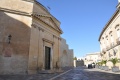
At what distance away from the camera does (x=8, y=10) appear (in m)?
13.2

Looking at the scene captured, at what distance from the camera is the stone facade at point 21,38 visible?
12.5 meters

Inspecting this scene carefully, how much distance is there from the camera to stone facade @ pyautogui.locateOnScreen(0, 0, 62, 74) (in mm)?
12453

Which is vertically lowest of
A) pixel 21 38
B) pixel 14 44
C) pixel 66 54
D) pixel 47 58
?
pixel 47 58

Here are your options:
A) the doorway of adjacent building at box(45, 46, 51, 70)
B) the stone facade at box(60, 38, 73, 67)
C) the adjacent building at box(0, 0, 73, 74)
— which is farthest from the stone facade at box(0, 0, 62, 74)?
the stone facade at box(60, 38, 73, 67)

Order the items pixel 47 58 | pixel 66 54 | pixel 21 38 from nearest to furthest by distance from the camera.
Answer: pixel 21 38 → pixel 47 58 → pixel 66 54

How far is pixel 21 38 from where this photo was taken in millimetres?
13234

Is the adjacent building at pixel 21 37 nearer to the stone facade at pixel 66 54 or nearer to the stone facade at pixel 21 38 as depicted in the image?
the stone facade at pixel 21 38

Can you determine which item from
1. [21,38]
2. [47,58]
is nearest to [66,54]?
[47,58]

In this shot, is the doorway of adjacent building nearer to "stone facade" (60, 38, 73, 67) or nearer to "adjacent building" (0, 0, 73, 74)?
"adjacent building" (0, 0, 73, 74)

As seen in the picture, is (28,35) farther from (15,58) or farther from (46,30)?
(46,30)

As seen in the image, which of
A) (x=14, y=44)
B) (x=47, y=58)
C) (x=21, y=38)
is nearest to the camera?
(x=14, y=44)

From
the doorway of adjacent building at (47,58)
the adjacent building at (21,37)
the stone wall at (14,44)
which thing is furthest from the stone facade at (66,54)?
the stone wall at (14,44)

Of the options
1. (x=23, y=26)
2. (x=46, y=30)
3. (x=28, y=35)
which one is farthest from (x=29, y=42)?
(x=46, y=30)

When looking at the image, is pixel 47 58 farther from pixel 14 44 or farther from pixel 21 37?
pixel 14 44
